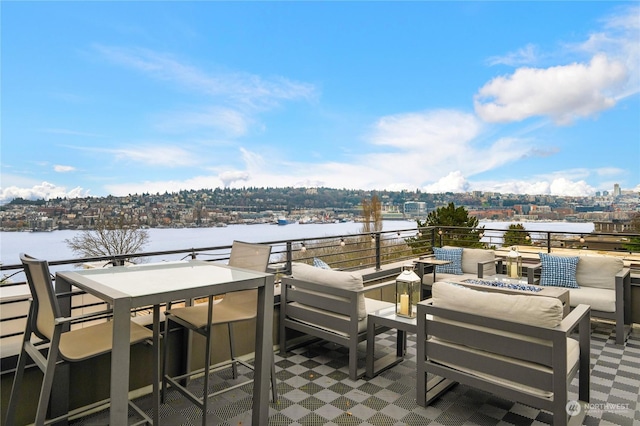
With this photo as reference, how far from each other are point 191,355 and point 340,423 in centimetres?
133

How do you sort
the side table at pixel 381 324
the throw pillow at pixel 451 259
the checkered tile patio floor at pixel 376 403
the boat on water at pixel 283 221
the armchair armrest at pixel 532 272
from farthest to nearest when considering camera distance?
the boat on water at pixel 283 221
the throw pillow at pixel 451 259
the armchair armrest at pixel 532 272
the side table at pixel 381 324
the checkered tile patio floor at pixel 376 403

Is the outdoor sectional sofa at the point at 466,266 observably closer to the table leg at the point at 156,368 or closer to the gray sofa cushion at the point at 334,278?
the gray sofa cushion at the point at 334,278

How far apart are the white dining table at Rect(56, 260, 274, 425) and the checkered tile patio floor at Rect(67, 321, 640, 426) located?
0.37 meters

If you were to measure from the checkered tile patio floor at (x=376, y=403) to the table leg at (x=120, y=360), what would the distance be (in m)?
0.87

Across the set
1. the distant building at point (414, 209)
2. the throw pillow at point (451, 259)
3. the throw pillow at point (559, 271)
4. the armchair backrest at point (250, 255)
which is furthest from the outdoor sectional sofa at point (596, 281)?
the distant building at point (414, 209)

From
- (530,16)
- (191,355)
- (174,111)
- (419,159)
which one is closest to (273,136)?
(174,111)

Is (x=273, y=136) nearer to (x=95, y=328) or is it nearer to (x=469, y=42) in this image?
(x=469, y=42)

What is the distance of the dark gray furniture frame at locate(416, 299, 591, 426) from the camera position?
207 cm

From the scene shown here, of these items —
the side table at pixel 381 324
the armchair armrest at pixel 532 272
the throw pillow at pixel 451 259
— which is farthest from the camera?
the throw pillow at pixel 451 259

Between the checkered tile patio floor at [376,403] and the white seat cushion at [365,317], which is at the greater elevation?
the white seat cushion at [365,317]

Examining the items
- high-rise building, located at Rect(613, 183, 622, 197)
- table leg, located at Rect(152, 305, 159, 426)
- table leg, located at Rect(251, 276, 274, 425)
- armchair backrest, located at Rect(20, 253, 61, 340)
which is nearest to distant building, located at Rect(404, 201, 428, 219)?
high-rise building, located at Rect(613, 183, 622, 197)

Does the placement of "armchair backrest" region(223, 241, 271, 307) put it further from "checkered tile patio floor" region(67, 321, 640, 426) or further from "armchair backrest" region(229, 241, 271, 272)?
"checkered tile patio floor" region(67, 321, 640, 426)

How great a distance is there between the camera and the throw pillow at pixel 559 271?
4535 mm

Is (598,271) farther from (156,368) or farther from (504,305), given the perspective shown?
(156,368)
